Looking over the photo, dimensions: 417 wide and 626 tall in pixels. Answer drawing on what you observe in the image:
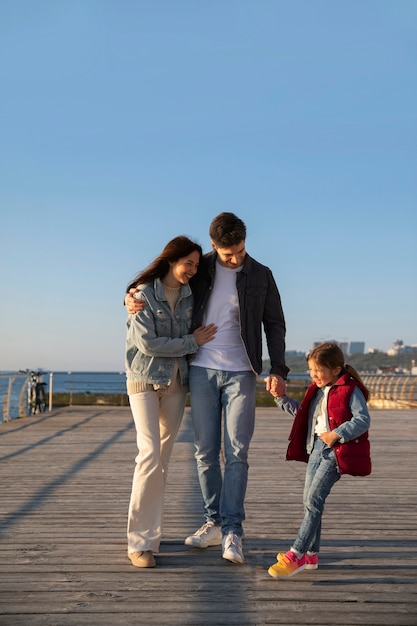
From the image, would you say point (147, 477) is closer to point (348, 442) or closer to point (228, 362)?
point (228, 362)

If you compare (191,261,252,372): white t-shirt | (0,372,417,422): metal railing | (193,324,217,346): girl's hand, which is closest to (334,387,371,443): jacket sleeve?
(191,261,252,372): white t-shirt

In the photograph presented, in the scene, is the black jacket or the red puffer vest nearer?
the red puffer vest

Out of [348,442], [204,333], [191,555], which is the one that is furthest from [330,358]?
[191,555]

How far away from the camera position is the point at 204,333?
342 cm

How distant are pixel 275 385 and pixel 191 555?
2.70 feet

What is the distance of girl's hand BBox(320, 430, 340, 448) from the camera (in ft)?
9.76

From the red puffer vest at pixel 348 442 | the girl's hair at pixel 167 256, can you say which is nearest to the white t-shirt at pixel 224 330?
the girl's hair at pixel 167 256

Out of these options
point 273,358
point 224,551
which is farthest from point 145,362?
point 224,551

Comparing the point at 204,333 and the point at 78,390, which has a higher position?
the point at 204,333

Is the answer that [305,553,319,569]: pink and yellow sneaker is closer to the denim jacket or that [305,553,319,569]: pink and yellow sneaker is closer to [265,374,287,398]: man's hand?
[265,374,287,398]: man's hand

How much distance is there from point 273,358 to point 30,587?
56.5 inches

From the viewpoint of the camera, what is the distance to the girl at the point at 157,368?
10.8 ft

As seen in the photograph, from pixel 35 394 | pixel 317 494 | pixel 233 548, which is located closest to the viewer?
pixel 317 494

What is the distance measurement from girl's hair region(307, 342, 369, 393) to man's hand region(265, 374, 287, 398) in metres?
0.31
